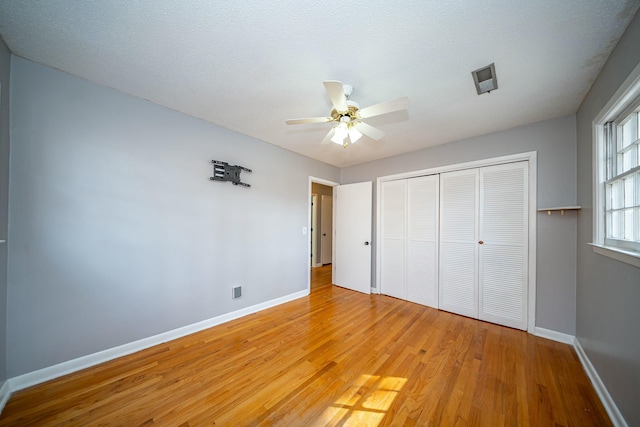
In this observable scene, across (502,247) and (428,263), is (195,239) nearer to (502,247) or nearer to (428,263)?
(428,263)

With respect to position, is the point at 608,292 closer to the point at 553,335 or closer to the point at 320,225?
the point at 553,335

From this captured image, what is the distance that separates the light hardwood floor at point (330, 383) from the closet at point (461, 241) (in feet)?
1.63

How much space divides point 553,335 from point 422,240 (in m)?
1.65

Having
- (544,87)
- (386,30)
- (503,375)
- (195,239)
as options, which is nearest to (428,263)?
(503,375)

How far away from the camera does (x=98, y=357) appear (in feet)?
6.16

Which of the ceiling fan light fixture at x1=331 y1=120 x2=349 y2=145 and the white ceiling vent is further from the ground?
the white ceiling vent

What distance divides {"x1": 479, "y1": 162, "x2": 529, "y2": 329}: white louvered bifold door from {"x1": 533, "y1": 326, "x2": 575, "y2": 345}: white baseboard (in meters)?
0.12

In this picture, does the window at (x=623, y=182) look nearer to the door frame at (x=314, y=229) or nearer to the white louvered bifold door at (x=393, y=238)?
the white louvered bifold door at (x=393, y=238)

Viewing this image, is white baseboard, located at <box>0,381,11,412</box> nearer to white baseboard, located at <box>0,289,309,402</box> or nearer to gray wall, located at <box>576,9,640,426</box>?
white baseboard, located at <box>0,289,309,402</box>

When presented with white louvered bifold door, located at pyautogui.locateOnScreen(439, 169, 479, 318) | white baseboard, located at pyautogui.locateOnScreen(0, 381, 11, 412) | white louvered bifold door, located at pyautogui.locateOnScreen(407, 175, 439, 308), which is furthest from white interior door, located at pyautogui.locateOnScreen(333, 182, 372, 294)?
white baseboard, located at pyautogui.locateOnScreen(0, 381, 11, 412)

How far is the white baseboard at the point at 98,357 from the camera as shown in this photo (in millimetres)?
1561

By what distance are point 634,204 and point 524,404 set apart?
60.0 inches

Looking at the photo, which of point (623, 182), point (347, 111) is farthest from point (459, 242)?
point (347, 111)

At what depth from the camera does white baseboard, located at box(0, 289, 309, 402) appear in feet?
5.12
